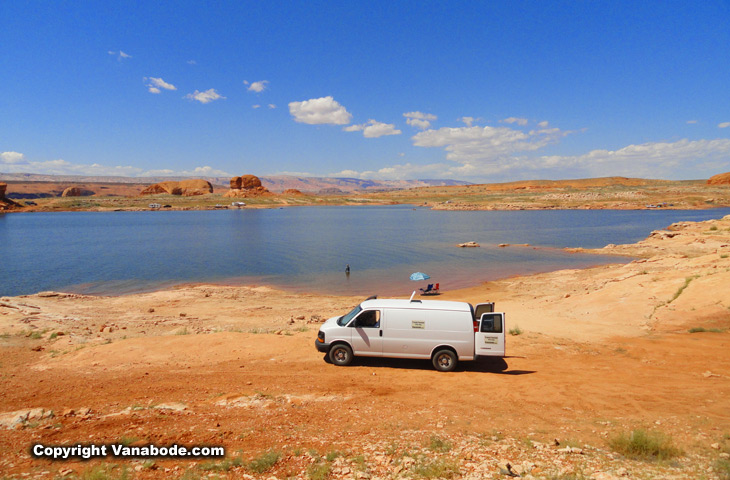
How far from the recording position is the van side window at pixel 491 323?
435 inches

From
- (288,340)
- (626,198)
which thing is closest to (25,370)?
(288,340)

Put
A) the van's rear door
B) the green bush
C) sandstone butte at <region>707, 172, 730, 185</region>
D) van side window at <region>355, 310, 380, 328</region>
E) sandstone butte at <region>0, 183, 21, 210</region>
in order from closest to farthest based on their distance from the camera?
the green bush, the van's rear door, van side window at <region>355, 310, 380, 328</region>, sandstone butte at <region>0, 183, 21, 210</region>, sandstone butte at <region>707, 172, 730, 185</region>

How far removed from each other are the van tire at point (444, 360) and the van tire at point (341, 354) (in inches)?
101

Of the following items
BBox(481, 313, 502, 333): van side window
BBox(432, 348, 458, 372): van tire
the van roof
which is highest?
the van roof

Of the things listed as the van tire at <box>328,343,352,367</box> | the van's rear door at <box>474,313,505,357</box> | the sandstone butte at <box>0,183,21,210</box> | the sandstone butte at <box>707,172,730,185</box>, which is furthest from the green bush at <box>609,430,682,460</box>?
the sandstone butte at <box>707,172,730,185</box>

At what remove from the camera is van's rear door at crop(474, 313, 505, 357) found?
1102 centimetres

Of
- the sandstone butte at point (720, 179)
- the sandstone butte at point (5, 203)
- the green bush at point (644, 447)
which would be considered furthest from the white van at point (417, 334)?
the sandstone butte at point (720, 179)

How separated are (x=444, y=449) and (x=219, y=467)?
12.3 feet

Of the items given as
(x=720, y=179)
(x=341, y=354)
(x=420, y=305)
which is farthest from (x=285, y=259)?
(x=720, y=179)

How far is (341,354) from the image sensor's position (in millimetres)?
11617

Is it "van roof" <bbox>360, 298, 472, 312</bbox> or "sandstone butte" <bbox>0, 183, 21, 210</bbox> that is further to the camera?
"sandstone butte" <bbox>0, 183, 21, 210</bbox>

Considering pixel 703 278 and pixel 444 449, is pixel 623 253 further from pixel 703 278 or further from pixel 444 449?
pixel 444 449

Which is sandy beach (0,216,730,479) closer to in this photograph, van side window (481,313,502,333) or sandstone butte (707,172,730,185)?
van side window (481,313,502,333)

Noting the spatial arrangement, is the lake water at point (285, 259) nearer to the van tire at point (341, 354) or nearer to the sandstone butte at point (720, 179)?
the van tire at point (341, 354)
